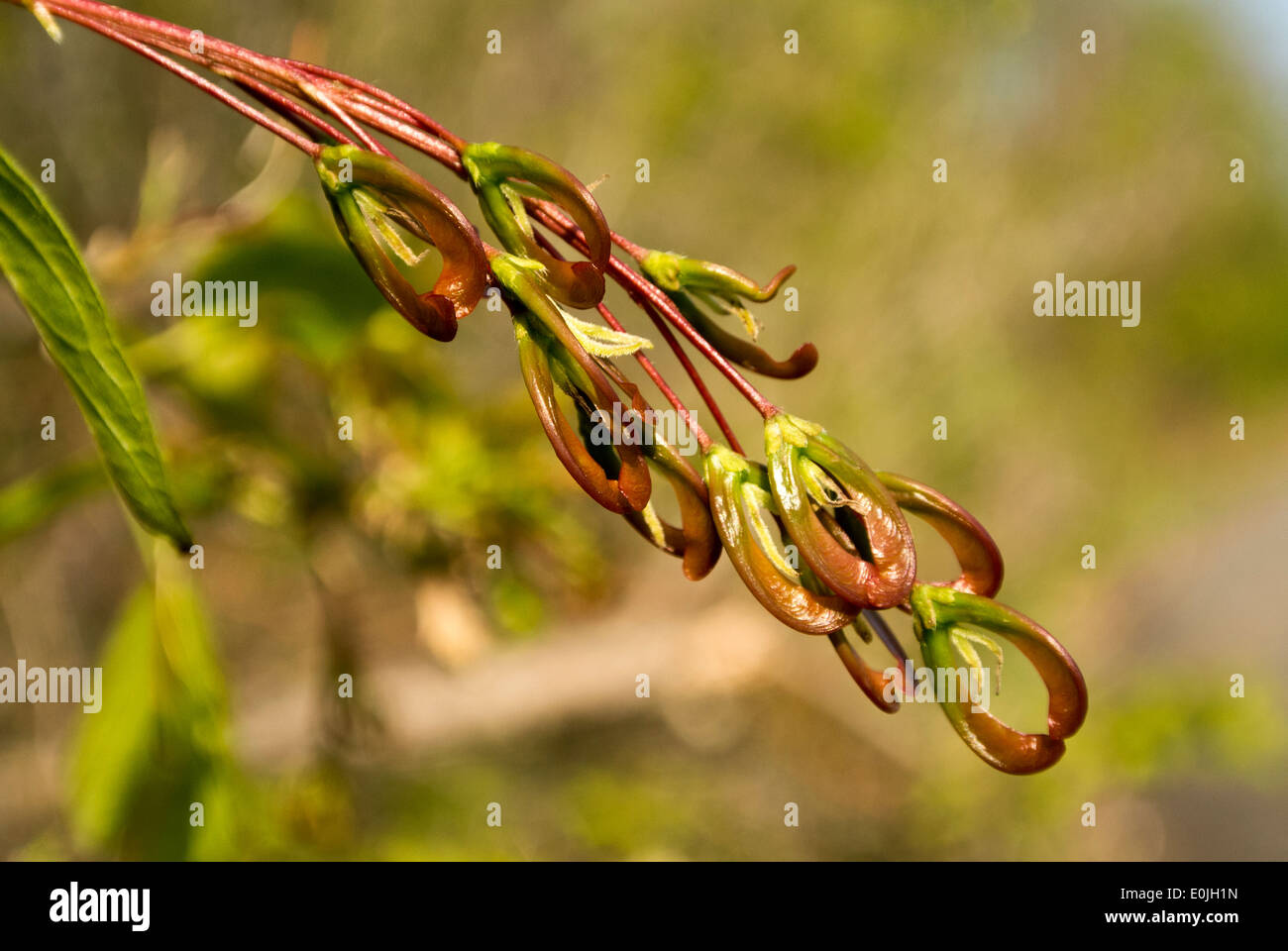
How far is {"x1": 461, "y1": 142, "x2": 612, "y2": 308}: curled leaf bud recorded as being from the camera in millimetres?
275

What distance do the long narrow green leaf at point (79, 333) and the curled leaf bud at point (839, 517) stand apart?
0.20 metres

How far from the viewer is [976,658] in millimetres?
292

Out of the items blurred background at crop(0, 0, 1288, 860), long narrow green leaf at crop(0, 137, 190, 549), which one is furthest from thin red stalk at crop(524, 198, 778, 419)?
blurred background at crop(0, 0, 1288, 860)

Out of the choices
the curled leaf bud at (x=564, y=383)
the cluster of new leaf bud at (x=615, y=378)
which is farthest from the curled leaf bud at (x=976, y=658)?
the curled leaf bud at (x=564, y=383)

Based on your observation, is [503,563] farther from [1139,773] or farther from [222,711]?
[1139,773]

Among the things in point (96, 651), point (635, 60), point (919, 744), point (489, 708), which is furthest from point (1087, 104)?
point (96, 651)

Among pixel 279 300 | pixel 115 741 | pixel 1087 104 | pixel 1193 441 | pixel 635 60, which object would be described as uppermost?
pixel 1087 104

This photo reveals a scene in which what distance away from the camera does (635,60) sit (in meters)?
2.47

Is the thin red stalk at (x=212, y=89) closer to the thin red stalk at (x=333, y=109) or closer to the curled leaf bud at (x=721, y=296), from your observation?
the thin red stalk at (x=333, y=109)

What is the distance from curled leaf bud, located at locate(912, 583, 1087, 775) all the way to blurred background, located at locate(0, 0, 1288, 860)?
1.87 feet

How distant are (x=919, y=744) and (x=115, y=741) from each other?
8.26ft

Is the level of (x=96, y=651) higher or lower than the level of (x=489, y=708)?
higher

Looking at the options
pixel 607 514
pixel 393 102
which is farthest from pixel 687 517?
pixel 607 514

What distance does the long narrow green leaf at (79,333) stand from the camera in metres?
0.29
